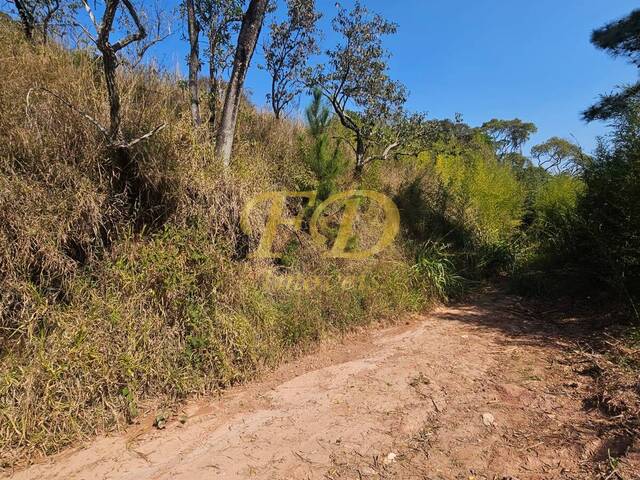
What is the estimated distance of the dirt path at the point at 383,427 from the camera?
2.24m

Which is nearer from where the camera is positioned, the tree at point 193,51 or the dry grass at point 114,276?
the dry grass at point 114,276

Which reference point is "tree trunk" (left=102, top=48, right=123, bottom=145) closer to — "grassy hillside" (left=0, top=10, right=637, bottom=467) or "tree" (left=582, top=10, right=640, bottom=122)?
"grassy hillside" (left=0, top=10, right=637, bottom=467)

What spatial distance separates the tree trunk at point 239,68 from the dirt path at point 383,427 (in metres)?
2.57

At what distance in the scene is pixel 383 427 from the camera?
2617 millimetres

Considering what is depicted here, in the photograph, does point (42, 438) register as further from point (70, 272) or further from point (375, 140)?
point (375, 140)

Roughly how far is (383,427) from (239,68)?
397 cm

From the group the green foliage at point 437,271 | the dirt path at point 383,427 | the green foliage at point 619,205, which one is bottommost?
the dirt path at point 383,427

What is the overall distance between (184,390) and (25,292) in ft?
4.60

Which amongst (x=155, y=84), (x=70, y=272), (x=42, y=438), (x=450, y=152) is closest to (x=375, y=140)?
(x=450, y=152)

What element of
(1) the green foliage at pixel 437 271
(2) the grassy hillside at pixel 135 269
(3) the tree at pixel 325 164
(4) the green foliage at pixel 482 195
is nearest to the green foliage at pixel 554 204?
(4) the green foliage at pixel 482 195

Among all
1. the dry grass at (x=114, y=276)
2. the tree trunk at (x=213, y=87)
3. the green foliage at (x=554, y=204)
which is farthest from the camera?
the green foliage at (x=554, y=204)

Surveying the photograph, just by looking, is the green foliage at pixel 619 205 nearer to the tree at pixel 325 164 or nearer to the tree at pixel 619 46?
the tree at pixel 619 46

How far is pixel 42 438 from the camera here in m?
2.47

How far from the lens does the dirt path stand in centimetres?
224
